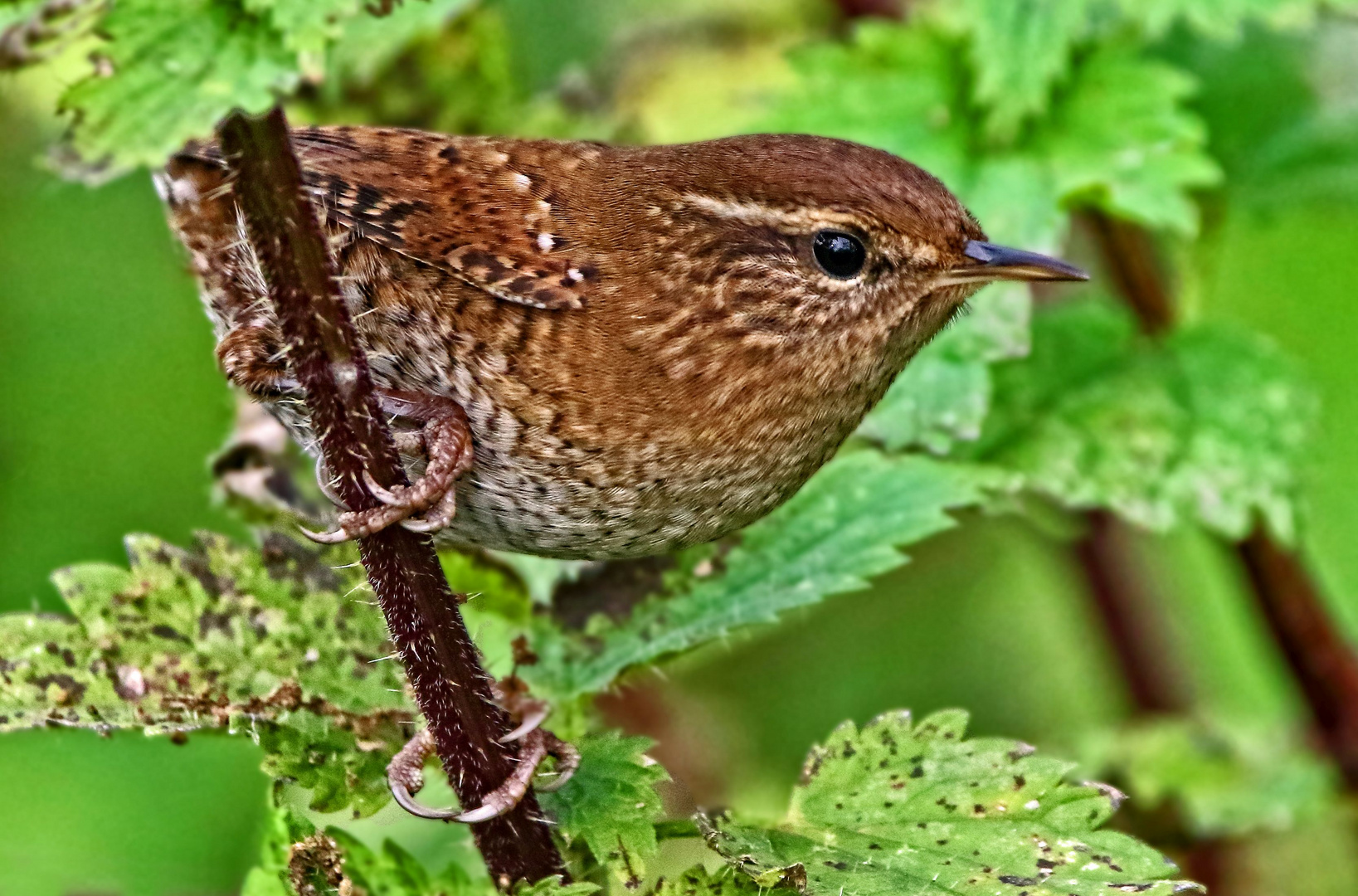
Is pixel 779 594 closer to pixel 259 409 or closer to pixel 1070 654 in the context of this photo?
pixel 259 409

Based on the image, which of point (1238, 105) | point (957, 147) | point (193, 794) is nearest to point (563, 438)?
point (957, 147)

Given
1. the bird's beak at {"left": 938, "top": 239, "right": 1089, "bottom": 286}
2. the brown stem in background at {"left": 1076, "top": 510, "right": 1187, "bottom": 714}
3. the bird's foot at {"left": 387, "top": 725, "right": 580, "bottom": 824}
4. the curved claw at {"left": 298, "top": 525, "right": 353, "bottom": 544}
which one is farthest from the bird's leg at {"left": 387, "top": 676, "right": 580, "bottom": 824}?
the brown stem in background at {"left": 1076, "top": 510, "right": 1187, "bottom": 714}

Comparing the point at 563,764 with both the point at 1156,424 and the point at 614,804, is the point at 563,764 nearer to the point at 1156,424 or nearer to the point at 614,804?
the point at 614,804

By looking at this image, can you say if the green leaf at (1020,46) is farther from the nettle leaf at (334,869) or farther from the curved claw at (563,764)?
the nettle leaf at (334,869)

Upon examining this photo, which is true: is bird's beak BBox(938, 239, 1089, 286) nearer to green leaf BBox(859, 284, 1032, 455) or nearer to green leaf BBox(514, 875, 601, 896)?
green leaf BBox(859, 284, 1032, 455)

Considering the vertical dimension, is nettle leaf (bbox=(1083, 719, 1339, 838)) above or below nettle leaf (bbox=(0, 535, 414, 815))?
below

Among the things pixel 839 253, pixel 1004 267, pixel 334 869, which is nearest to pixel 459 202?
pixel 839 253
